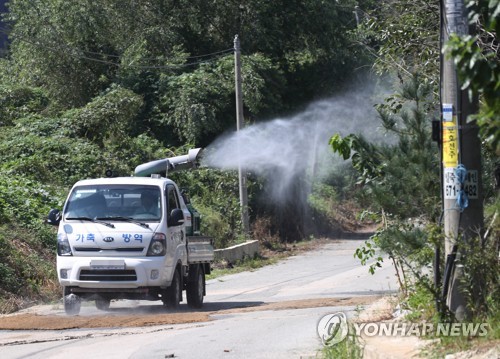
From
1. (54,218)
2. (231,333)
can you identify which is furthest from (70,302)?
(231,333)

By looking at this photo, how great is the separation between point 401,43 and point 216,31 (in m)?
21.1

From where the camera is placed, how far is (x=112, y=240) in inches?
544

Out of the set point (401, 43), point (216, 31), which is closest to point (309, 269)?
point (401, 43)

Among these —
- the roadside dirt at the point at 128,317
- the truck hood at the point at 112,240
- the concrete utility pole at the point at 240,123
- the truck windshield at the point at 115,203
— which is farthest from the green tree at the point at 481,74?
the concrete utility pole at the point at 240,123

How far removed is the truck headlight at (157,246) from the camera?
45.5 feet

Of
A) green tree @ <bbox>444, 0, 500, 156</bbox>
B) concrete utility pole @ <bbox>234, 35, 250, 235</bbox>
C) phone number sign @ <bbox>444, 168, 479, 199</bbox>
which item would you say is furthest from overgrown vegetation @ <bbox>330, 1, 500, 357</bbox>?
concrete utility pole @ <bbox>234, 35, 250, 235</bbox>

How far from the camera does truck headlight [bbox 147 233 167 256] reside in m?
13.9

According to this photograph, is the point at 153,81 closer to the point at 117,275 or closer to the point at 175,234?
the point at 175,234

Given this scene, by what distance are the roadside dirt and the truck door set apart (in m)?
0.98

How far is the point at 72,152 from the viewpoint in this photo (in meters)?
26.5

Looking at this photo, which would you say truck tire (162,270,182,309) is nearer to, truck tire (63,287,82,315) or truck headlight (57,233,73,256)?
truck tire (63,287,82,315)

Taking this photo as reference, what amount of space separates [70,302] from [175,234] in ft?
6.55

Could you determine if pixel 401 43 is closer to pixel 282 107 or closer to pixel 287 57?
pixel 282 107

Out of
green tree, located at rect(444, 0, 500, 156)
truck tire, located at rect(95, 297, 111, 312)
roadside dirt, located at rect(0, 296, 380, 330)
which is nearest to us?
green tree, located at rect(444, 0, 500, 156)
